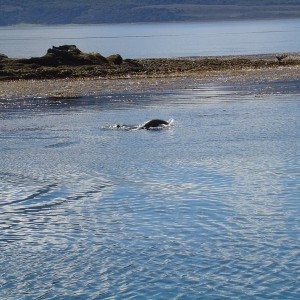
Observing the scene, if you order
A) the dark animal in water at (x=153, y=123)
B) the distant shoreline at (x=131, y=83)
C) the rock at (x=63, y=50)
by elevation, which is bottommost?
the dark animal in water at (x=153, y=123)

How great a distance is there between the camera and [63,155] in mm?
17266

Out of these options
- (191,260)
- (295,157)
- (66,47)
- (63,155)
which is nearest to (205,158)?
(295,157)

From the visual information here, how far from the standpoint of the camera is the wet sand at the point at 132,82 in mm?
32000

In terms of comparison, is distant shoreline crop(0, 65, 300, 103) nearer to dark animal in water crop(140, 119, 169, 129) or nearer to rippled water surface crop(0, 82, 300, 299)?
dark animal in water crop(140, 119, 169, 129)

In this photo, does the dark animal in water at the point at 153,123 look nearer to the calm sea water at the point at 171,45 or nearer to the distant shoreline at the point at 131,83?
the distant shoreline at the point at 131,83

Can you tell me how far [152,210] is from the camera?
12422 mm

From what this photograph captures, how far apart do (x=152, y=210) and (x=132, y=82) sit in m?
22.9

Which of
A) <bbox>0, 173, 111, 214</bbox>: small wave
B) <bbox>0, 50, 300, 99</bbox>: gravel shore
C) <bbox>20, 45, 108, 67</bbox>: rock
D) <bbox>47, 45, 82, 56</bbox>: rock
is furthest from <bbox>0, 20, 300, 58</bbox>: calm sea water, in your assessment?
<bbox>0, 173, 111, 214</bbox>: small wave

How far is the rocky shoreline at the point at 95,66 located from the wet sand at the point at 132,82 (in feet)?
3.14

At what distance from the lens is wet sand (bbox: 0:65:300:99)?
3200 centimetres

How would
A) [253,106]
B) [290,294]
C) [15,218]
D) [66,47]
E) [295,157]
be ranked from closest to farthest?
[290,294] < [15,218] < [295,157] < [253,106] < [66,47]

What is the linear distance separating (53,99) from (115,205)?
17.4 metres

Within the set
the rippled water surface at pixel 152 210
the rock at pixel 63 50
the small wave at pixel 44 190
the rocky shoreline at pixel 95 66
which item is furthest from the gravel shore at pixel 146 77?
the small wave at pixel 44 190

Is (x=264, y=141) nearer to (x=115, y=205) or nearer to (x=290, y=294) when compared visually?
(x=115, y=205)
